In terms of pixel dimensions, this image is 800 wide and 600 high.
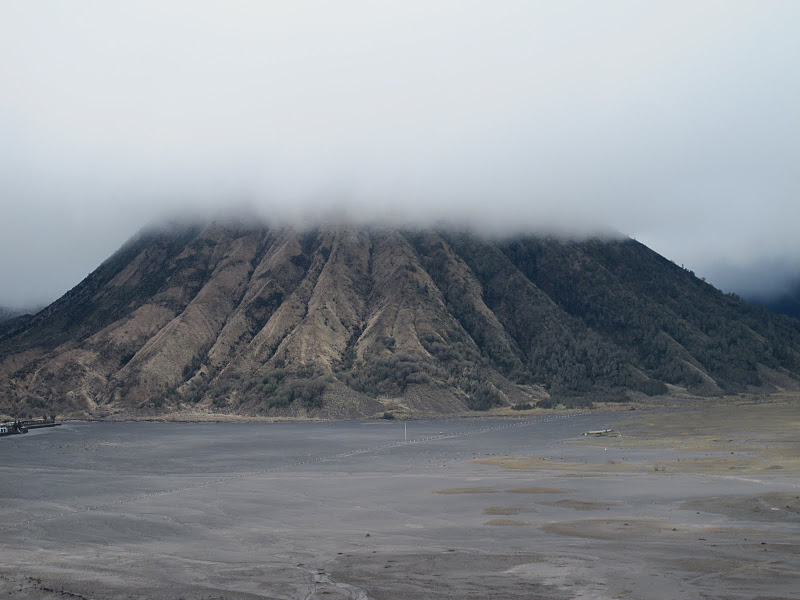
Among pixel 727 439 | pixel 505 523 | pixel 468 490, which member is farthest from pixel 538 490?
pixel 727 439

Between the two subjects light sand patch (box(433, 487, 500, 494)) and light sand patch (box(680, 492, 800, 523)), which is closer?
light sand patch (box(680, 492, 800, 523))

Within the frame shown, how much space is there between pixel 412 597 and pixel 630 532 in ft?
55.7

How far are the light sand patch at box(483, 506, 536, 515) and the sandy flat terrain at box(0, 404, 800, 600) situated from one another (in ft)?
1.11

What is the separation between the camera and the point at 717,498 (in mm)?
51625

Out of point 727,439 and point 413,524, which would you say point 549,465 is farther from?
point 727,439

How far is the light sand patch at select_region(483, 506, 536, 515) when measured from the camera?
49.7m

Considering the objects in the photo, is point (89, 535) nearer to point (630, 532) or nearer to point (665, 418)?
point (630, 532)

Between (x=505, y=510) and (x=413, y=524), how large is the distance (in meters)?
7.57

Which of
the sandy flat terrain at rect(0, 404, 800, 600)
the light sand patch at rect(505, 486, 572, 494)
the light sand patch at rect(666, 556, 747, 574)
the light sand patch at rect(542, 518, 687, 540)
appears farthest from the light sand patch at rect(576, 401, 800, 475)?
the light sand patch at rect(666, 556, 747, 574)

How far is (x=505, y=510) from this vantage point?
50.6 m

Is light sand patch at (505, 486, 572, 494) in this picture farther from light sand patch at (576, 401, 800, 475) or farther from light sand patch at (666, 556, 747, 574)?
light sand patch at (666, 556, 747, 574)

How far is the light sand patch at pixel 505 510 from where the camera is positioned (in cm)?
4969

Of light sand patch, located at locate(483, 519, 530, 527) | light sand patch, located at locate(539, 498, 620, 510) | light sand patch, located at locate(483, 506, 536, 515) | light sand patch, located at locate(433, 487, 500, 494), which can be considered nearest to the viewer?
light sand patch, located at locate(483, 519, 530, 527)

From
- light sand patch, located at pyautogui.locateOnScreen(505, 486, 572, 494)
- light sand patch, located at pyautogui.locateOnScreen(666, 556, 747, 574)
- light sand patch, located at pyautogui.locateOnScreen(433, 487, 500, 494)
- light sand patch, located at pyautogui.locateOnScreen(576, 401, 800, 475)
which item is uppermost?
light sand patch, located at pyautogui.locateOnScreen(666, 556, 747, 574)
